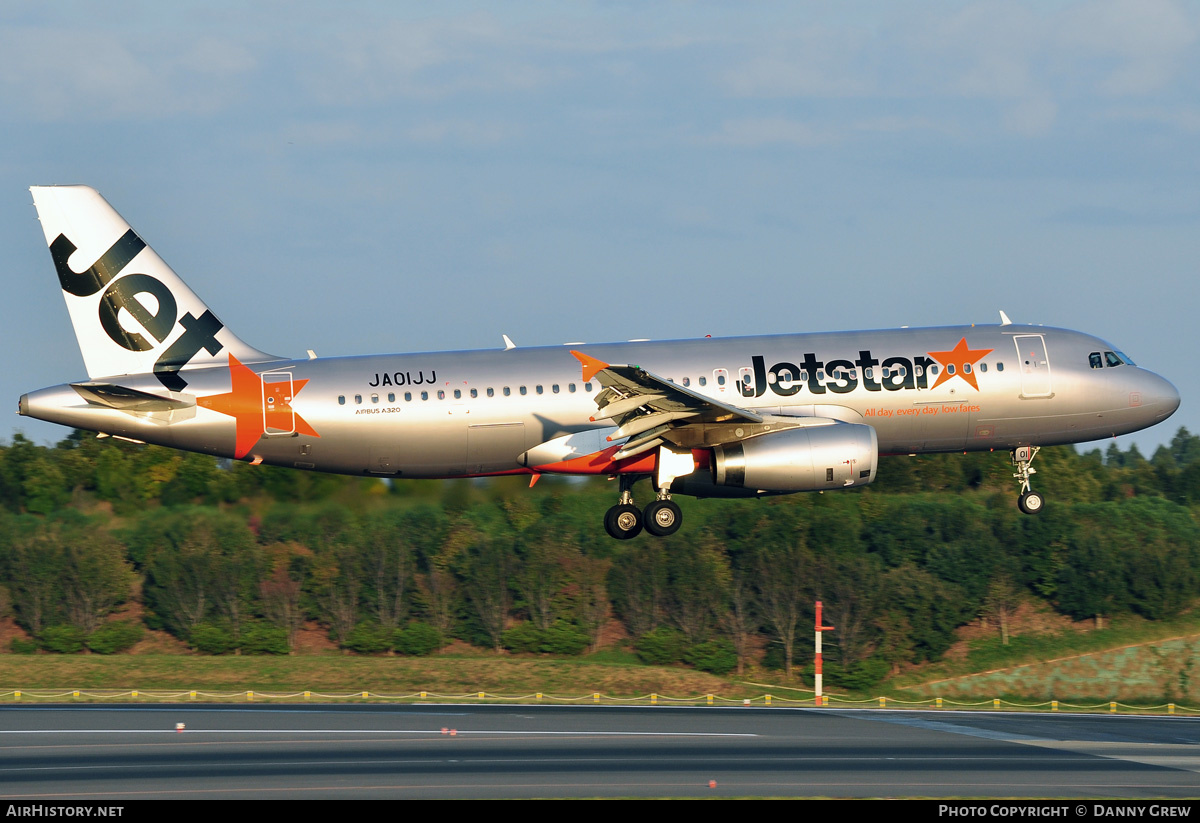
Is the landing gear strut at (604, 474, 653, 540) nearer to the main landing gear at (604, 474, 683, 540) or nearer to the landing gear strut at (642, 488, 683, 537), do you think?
the main landing gear at (604, 474, 683, 540)

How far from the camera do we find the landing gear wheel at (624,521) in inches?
1551

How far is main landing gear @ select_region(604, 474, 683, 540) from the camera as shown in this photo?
3869 cm

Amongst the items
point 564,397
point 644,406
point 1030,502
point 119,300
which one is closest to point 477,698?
point 564,397

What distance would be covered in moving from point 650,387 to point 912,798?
38.0 ft

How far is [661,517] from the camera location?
1526 inches

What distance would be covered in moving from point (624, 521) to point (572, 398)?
3.97m

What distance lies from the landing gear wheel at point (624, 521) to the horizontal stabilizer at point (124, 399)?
11.5 m

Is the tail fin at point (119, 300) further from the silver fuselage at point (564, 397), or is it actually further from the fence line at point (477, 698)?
the fence line at point (477, 698)

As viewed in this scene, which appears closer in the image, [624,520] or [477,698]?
[624,520]

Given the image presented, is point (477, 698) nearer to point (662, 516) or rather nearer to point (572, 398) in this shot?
point (662, 516)

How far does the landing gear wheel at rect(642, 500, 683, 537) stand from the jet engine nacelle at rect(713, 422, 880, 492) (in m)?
1.88


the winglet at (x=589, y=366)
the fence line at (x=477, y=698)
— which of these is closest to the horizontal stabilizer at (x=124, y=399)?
the winglet at (x=589, y=366)

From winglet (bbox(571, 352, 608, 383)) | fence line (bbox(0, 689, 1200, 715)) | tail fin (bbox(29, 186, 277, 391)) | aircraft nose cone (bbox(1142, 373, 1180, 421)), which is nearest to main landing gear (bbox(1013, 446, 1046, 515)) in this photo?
aircraft nose cone (bbox(1142, 373, 1180, 421))

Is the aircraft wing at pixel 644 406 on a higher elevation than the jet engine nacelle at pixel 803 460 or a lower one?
higher
